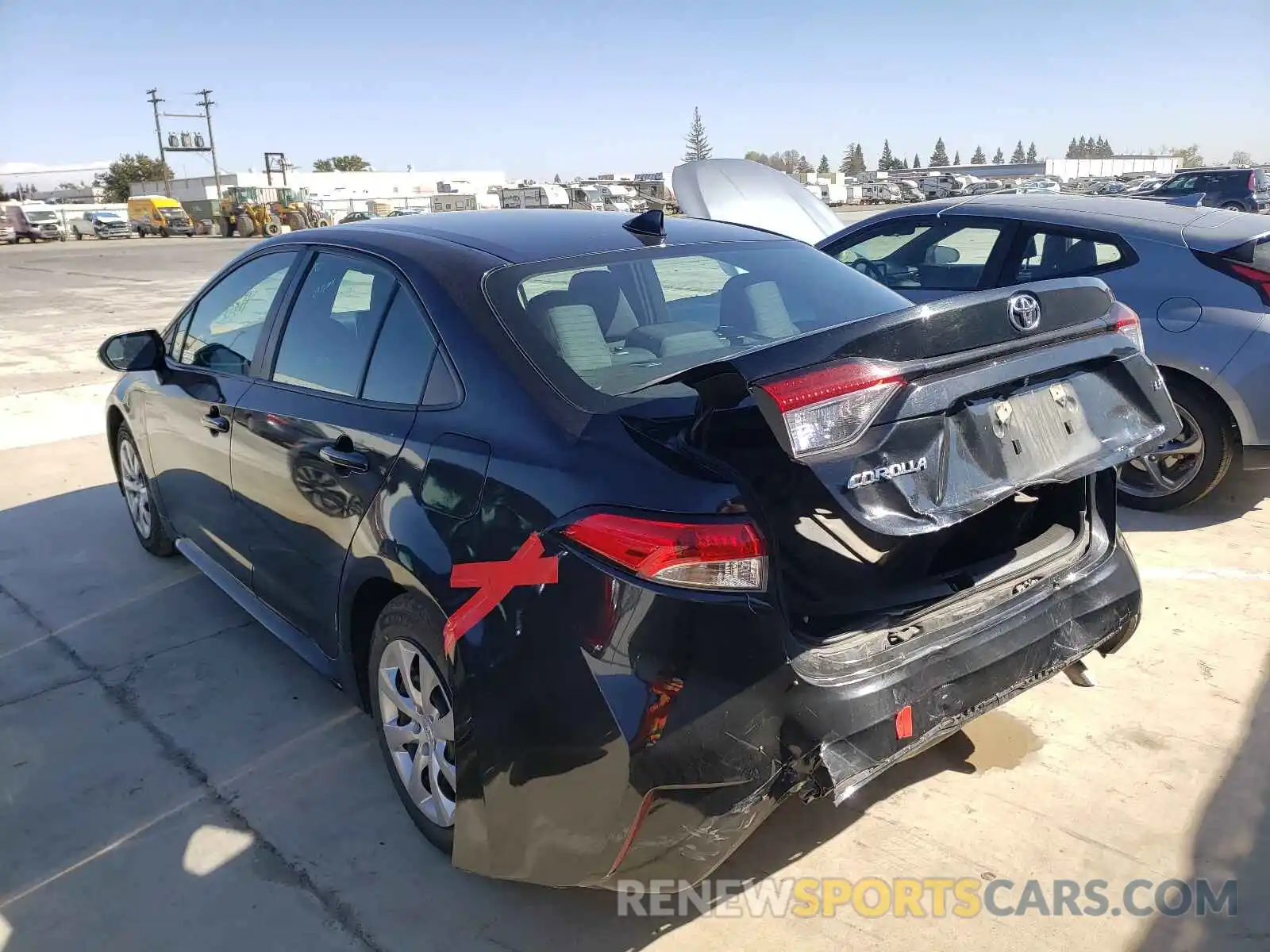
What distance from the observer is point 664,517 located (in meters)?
1.99

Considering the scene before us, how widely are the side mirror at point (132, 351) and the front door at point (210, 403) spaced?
0.10 metres

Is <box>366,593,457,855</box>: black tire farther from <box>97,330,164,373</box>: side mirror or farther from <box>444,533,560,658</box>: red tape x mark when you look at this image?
<box>97,330,164,373</box>: side mirror

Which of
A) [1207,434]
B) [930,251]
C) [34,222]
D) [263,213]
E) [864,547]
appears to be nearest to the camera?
[864,547]

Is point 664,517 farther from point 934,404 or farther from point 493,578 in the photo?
point 934,404

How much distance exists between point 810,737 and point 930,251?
14.7ft

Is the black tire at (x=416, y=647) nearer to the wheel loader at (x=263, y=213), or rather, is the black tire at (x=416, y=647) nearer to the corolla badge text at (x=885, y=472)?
the corolla badge text at (x=885, y=472)

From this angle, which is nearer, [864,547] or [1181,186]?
[864,547]

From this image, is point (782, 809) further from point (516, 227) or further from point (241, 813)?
point (516, 227)

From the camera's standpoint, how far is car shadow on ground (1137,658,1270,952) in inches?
90.1

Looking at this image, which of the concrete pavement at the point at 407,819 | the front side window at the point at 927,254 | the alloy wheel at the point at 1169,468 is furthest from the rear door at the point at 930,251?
the concrete pavement at the point at 407,819

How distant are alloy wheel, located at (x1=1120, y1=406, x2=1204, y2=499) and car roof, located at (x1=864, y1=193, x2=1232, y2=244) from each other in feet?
3.22

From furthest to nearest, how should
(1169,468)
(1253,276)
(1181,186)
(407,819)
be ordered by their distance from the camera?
(1181,186)
(1169,468)
(1253,276)
(407,819)

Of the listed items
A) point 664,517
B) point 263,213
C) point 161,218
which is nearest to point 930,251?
point 664,517

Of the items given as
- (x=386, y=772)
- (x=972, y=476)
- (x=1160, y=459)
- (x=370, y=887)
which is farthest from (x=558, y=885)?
(x=1160, y=459)
